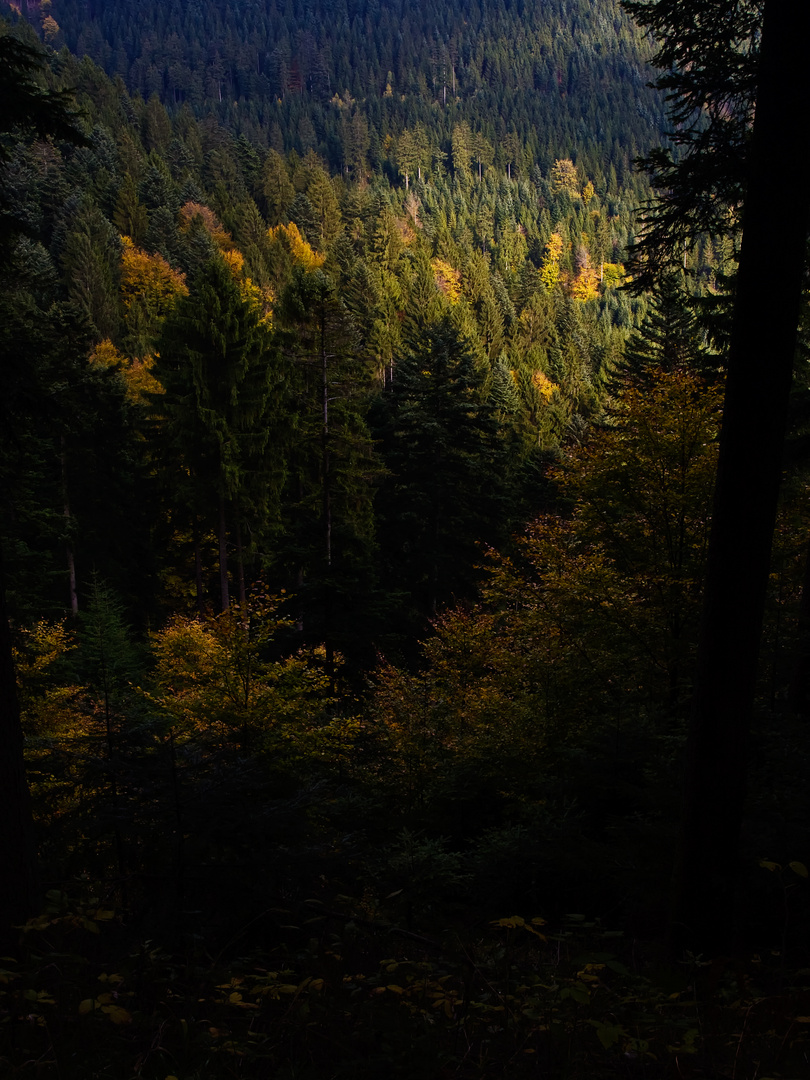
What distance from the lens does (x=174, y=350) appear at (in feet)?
76.8

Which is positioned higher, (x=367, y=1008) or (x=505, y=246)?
(x=505, y=246)

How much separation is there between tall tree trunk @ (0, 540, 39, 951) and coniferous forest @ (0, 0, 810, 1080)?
0.02 meters

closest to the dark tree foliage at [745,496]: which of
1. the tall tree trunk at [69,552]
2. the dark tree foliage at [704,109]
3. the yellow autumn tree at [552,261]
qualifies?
the dark tree foliage at [704,109]

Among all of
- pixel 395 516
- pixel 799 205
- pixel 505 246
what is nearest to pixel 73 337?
pixel 395 516

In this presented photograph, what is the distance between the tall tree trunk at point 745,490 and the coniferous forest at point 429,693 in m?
0.02

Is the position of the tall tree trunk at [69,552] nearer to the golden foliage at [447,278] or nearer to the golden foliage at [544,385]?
the golden foliage at [544,385]

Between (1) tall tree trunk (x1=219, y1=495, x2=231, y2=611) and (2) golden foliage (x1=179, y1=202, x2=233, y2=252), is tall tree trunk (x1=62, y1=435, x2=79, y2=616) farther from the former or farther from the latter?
(2) golden foliage (x1=179, y1=202, x2=233, y2=252)

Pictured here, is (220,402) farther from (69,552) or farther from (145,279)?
(145,279)

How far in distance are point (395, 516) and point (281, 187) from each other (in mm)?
83416

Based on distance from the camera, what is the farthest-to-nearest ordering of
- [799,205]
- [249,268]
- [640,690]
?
[249,268]
[640,690]
[799,205]

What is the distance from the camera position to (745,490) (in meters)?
4.04

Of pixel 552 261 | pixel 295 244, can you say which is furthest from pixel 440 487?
pixel 552 261

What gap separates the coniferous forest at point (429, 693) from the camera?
320cm

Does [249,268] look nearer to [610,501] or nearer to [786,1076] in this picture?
[610,501]
